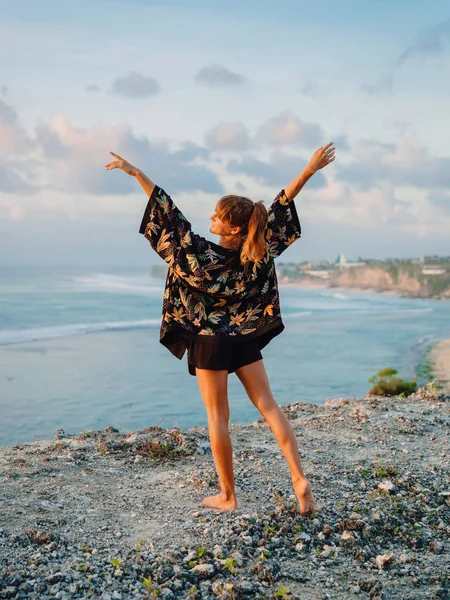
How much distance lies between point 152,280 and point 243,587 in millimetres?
60305

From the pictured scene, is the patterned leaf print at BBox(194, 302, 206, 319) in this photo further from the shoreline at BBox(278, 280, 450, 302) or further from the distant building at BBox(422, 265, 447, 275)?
the distant building at BBox(422, 265, 447, 275)

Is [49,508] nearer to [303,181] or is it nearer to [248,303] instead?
[248,303]

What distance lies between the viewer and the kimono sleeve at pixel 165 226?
370cm

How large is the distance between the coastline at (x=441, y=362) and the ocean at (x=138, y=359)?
1.73 ft

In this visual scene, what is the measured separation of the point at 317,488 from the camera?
439 centimetres

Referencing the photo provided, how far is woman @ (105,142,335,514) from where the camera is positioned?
364cm

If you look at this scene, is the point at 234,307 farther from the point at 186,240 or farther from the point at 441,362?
the point at 441,362

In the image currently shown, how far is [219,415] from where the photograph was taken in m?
3.81

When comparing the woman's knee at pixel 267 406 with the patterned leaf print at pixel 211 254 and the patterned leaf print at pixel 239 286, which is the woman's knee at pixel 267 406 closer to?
the patterned leaf print at pixel 239 286

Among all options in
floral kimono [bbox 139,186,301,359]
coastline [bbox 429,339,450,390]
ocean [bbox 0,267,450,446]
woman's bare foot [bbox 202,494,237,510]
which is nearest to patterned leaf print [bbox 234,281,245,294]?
floral kimono [bbox 139,186,301,359]

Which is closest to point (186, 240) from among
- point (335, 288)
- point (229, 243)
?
point (229, 243)

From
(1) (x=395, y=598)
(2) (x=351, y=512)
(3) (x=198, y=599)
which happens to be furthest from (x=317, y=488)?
(3) (x=198, y=599)

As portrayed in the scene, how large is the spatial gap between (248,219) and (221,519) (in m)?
1.66

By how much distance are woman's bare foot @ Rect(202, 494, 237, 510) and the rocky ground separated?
6 cm
